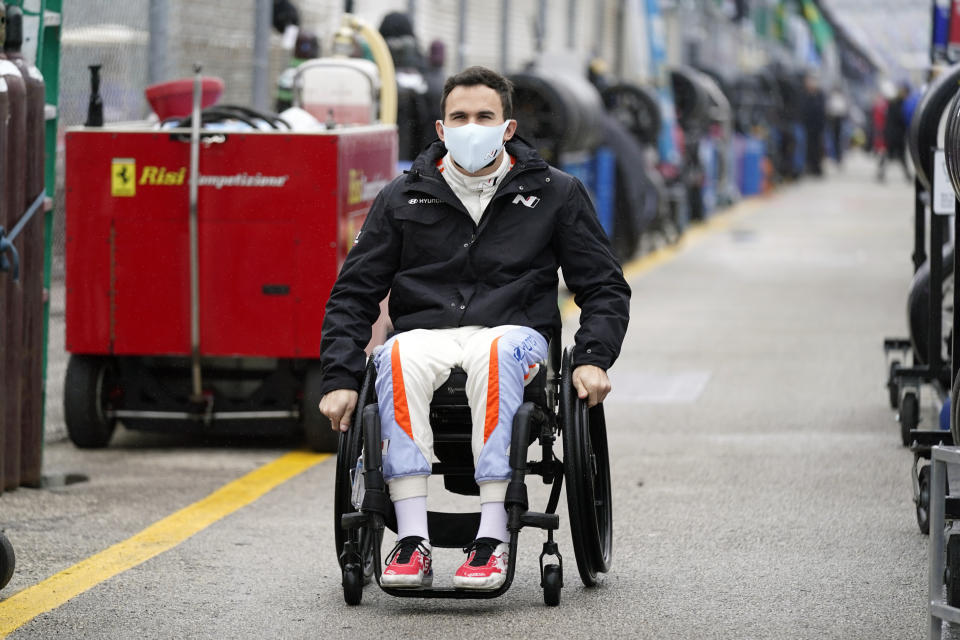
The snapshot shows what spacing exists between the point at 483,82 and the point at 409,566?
1.38m

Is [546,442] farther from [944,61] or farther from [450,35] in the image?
[450,35]

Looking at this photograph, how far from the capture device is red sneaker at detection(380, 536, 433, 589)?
4.86 metres

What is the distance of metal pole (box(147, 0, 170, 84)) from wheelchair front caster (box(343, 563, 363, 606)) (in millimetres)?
5431

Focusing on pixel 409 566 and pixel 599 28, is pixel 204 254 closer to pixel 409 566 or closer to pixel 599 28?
pixel 409 566

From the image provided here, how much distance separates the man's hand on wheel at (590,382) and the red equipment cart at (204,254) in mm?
2854

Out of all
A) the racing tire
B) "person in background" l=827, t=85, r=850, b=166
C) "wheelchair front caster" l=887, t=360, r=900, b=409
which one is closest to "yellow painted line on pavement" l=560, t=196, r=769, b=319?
"wheelchair front caster" l=887, t=360, r=900, b=409

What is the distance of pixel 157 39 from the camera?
32.8 feet

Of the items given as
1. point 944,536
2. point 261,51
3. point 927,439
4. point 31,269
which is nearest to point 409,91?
point 261,51

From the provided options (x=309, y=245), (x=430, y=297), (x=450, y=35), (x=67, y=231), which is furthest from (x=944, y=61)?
(x=450, y=35)

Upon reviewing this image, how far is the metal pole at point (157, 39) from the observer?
9.97m

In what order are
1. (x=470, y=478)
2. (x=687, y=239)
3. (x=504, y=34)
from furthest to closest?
(x=687, y=239)
(x=504, y=34)
(x=470, y=478)

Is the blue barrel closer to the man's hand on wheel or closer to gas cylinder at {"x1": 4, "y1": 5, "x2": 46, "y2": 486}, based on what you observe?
gas cylinder at {"x1": 4, "y1": 5, "x2": 46, "y2": 486}

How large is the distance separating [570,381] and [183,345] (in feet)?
10.3

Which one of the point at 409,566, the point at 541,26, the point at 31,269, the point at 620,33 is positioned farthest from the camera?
the point at 620,33
